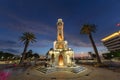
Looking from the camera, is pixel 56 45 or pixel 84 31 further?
pixel 84 31

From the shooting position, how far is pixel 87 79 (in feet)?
65.3

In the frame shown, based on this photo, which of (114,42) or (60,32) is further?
(114,42)

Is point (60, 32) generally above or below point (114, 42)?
below

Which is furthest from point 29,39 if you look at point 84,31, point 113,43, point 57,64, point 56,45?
point 113,43

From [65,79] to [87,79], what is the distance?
3671mm

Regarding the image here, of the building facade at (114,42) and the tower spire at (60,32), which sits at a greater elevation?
the building facade at (114,42)

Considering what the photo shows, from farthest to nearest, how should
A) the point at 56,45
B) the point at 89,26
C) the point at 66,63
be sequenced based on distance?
1. the point at 89,26
2. the point at 56,45
3. the point at 66,63

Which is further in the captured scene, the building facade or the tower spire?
the building facade

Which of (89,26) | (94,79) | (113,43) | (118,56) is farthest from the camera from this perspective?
(113,43)

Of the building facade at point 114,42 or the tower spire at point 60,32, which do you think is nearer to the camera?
the tower spire at point 60,32

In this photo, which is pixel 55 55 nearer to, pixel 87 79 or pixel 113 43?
pixel 87 79

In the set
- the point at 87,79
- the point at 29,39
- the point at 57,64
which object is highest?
the point at 29,39

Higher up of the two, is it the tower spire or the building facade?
the building facade

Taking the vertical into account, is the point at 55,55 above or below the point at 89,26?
below
